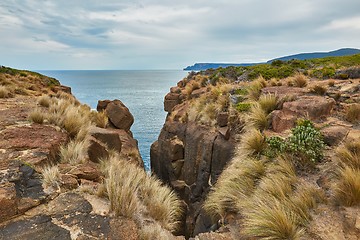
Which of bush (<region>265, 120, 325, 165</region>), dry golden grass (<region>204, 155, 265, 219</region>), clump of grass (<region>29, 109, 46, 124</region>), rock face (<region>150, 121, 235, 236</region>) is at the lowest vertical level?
rock face (<region>150, 121, 235, 236</region>)

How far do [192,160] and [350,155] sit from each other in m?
11.0

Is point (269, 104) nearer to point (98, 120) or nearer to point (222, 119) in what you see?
point (222, 119)

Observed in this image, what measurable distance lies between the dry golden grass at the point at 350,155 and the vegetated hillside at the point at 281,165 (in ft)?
0.08

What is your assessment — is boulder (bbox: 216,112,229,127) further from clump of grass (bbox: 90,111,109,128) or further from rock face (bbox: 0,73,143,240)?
rock face (bbox: 0,73,143,240)

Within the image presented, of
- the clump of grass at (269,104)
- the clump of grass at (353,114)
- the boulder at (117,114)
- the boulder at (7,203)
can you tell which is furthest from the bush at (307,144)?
the boulder at (117,114)

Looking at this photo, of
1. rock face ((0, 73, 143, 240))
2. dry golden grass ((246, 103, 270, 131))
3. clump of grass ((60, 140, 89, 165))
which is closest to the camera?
rock face ((0, 73, 143, 240))

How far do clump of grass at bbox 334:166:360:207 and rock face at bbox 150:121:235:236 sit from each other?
5.24 meters

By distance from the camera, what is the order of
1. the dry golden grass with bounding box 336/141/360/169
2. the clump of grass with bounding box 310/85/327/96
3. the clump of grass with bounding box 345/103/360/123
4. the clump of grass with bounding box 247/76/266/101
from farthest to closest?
the clump of grass with bounding box 247/76/266/101 → the clump of grass with bounding box 310/85/327/96 → the clump of grass with bounding box 345/103/360/123 → the dry golden grass with bounding box 336/141/360/169

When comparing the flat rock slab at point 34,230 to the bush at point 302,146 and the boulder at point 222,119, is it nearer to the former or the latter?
the bush at point 302,146

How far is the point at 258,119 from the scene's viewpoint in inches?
388

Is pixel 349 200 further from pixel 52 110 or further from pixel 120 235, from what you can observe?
pixel 52 110

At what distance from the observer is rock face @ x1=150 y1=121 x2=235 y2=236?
497 inches

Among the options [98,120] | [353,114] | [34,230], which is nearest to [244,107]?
[353,114]

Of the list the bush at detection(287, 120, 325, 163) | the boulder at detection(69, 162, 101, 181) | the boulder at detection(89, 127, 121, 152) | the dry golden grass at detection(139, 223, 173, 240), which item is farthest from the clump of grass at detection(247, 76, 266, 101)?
the dry golden grass at detection(139, 223, 173, 240)
